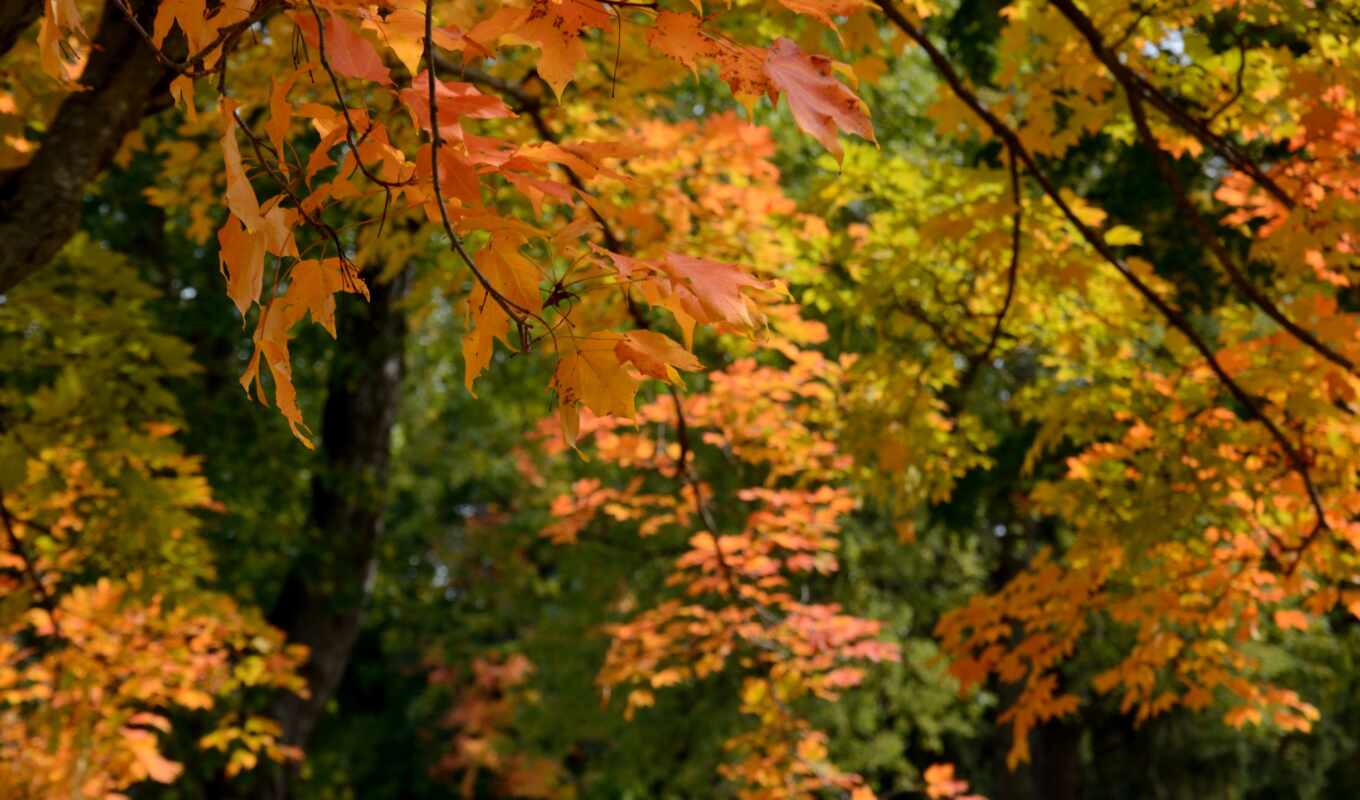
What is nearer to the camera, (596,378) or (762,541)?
(596,378)

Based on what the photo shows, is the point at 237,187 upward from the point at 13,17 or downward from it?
upward

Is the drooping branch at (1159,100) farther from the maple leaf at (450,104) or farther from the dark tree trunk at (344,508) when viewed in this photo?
the dark tree trunk at (344,508)

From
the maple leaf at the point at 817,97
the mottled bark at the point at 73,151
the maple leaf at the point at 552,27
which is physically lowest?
the mottled bark at the point at 73,151

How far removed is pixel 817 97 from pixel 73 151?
1976 mm

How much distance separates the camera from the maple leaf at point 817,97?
1.27 metres

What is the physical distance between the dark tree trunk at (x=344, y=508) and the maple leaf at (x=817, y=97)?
6.06 meters

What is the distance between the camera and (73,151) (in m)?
2.66

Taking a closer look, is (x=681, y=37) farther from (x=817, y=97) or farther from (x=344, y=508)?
(x=344, y=508)

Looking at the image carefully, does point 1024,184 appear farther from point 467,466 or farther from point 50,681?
point 467,466

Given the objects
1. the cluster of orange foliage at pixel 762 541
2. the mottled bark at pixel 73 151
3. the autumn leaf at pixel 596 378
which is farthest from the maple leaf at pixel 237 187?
the cluster of orange foliage at pixel 762 541

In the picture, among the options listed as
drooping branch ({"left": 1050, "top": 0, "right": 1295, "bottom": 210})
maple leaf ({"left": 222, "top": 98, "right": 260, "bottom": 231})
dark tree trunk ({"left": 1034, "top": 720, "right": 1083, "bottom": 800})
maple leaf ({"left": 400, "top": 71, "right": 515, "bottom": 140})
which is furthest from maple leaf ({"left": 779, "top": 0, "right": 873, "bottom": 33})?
dark tree trunk ({"left": 1034, "top": 720, "right": 1083, "bottom": 800})

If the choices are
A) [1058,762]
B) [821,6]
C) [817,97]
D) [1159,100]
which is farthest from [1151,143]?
[1058,762]

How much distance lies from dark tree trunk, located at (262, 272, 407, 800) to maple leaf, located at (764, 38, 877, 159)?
6.06 metres

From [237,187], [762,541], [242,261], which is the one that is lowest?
[762,541]
